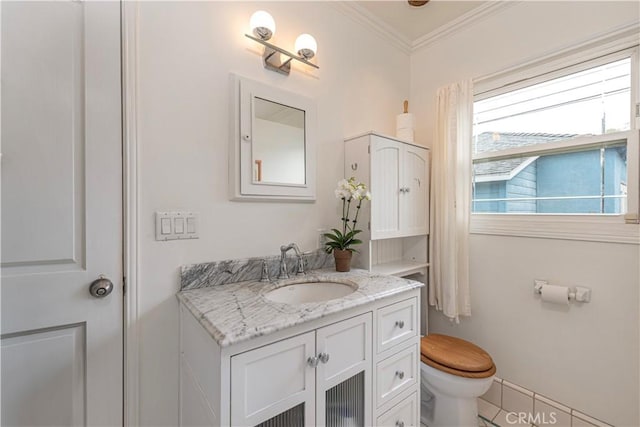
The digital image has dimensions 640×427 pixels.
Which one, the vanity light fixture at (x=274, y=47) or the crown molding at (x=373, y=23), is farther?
the crown molding at (x=373, y=23)

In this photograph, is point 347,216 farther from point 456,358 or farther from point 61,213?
point 61,213

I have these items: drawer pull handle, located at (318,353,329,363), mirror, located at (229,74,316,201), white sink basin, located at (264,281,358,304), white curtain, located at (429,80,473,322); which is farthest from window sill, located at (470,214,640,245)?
drawer pull handle, located at (318,353,329,363)

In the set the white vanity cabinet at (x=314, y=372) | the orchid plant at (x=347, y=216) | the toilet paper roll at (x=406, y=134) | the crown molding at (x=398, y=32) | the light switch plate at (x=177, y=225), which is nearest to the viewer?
the white vanity cabinet at (x=314, y=372)

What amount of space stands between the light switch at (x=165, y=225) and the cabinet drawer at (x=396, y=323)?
92 centimetres

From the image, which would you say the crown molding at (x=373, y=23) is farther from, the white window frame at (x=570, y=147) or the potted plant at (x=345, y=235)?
the potted plant at (x=345, y=235)

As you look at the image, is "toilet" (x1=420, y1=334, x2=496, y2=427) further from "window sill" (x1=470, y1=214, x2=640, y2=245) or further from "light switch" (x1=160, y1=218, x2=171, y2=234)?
"light switch" (x1=160, y1=218, x2=171, y2=234)

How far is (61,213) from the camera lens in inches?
35.8

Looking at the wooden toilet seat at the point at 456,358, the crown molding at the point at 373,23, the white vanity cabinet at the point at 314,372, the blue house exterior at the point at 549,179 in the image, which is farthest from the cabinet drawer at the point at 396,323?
the crown molding at the point at 373,23

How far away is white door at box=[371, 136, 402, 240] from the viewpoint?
61.8 inches

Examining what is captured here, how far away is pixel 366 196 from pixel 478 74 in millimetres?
1170

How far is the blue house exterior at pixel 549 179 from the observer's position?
1351 mm

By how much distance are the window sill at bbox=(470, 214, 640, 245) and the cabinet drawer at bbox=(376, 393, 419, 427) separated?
110 centimetres

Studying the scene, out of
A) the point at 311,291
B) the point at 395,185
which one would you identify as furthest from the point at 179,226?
the point at 395,185

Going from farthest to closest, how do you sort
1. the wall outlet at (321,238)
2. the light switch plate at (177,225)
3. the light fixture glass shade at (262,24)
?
the wall outlet at (321,238), the light fixture glass shade at (262,24), the light switch plate at (177,225)
